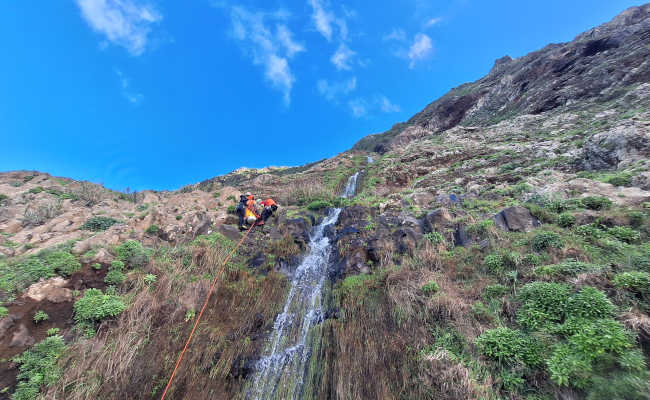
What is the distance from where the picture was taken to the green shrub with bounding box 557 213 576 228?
5.77 m

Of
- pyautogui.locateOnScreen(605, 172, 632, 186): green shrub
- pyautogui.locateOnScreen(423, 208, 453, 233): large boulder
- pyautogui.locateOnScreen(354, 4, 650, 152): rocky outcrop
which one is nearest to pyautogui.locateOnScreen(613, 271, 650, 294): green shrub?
pyautogui.locateOnScreen(423, 208, 453, 233): large boulder

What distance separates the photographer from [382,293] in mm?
6195

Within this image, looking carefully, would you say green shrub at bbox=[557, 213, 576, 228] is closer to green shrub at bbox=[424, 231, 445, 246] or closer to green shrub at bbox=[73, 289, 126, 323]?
green shrub at bbox=[424, 231, 445, 246]

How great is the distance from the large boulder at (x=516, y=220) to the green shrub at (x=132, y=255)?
35.3ft

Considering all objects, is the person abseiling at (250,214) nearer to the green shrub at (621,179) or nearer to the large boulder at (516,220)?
the large boulder at (516,220)

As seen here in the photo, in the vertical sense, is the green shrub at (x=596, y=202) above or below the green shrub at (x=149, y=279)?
below

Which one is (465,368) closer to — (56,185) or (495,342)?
(495,342)

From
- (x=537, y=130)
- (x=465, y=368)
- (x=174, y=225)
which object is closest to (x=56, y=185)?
(x=174, y=225)

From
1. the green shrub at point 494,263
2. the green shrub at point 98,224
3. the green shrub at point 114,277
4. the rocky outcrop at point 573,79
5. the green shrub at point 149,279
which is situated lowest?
the green shrub at point 494,263

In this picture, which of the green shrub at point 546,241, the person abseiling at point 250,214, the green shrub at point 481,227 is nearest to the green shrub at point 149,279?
the person abseiling at point 250,214

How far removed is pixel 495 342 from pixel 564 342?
86 centimetres

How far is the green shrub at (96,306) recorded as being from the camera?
15.2ft

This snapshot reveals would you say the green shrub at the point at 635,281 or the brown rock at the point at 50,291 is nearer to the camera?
the green shrub at the point at 635,281

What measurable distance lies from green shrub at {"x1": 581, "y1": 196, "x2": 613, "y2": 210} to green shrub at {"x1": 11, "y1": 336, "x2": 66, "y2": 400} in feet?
41.7
